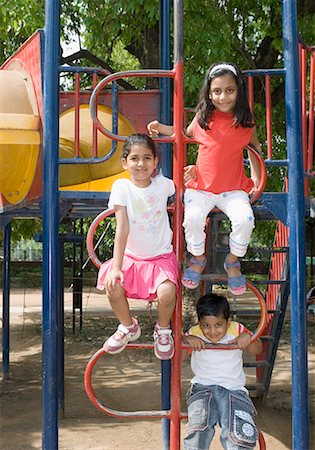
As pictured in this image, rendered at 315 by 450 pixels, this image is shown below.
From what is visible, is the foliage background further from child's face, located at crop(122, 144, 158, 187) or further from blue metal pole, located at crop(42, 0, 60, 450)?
child's face, located at crop(122, 144, 158, 187)

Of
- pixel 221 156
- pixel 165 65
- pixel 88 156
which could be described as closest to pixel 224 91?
pixel 221 156

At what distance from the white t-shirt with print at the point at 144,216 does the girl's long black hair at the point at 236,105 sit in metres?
0.44

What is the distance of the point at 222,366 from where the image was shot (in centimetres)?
367

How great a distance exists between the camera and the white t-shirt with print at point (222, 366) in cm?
364

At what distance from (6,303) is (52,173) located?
4430 mm

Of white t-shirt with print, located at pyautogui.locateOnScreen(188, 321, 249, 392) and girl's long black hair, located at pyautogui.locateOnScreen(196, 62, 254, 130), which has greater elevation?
girl's long black hair, located at pyautogui.locateOnScreen(196, 62, 254, 130)

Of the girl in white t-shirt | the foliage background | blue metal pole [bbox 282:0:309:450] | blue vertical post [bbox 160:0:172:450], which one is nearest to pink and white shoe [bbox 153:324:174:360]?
the girl in white t-shirt

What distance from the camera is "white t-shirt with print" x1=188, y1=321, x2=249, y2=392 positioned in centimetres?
364

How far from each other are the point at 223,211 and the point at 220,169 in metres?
0.22

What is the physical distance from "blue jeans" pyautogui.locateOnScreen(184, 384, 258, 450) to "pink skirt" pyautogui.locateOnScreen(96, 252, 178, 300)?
0.58 metres

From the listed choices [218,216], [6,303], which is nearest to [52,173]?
[218,216]

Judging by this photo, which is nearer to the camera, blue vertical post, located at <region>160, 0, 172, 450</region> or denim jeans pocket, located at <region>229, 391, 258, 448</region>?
denim jeans pocket, located at <region>229, 391, 258, 448</region>

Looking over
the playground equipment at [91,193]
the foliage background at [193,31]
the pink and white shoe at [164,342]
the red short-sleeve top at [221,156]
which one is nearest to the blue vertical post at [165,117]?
the playground equipment at [91,193]

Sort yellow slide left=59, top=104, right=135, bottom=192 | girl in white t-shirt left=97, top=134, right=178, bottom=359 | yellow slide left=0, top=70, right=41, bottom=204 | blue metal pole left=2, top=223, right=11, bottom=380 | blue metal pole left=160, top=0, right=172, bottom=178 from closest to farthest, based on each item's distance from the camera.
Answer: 1. girl in white t-shirt left=97, top=134, right=178, bottom=359
2. yellow slide left=0, top=70, right=41, bottom=204
3. blue metal pole left=160, top=0, right=172, bottom=178
4. yellow slide left=59, top=104, right=135, bottom=192
5. blue metal pole left=2, top=223, right=11, bottom=380
